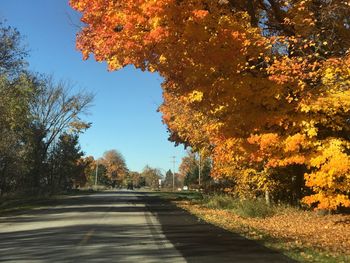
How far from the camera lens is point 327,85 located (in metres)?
13.0

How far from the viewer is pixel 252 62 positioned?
14.1 meters

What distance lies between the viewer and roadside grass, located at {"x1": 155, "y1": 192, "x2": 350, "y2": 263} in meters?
11.3

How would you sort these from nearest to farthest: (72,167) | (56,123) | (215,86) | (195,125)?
(215,86), (195,125), (56,123), (72,167)

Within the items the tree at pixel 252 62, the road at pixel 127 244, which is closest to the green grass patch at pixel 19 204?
the road at pixel 127 244

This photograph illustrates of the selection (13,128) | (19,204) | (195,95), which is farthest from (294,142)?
(13,128)

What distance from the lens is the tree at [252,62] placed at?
12562mm

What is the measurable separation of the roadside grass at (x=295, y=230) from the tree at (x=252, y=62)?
1304mm

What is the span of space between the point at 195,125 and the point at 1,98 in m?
12.1

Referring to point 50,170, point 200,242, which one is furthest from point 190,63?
point 50,170

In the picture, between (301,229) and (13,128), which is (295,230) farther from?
(13,128)

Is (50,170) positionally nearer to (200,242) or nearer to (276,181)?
(276,181)

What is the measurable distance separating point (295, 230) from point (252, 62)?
237 inches

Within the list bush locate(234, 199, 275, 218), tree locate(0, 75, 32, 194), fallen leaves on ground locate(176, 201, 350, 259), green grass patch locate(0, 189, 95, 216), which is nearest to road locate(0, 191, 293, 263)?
fallen leaves on ground locate(176, 201, 350, 259)

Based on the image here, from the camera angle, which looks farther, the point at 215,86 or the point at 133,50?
the point at 215,86
